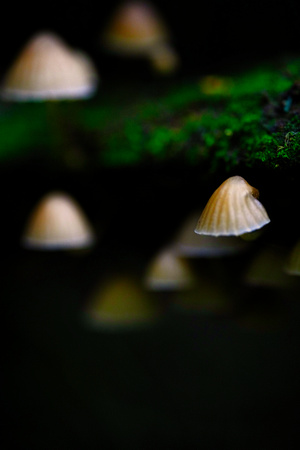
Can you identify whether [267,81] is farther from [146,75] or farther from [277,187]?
[146,75]

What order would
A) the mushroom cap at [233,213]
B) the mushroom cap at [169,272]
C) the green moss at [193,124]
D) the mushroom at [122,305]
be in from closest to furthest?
the mushroom cap at [233,213]
the green moss at [193,124]
the mushroom cap at [169,272]
the mushroom at [122,305]

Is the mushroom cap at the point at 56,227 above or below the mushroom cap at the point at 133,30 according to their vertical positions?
below

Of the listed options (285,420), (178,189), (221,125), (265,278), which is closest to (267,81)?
(221,125)

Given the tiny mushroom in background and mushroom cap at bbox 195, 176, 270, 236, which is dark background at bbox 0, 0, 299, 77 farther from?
mushroom cap at bbox 195, 176, 270, 236

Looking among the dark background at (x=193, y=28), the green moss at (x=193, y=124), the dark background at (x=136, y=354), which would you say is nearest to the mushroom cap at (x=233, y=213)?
the green moss at (x=193, y=124)

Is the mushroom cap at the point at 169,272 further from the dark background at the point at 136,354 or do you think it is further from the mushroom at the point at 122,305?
the dark background at the point at 136,354

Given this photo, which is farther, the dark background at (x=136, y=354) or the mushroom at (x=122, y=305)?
the dark background at (x=136, y=354)

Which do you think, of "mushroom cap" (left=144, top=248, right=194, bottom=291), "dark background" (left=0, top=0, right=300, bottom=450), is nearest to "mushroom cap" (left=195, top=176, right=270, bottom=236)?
"mushroom cap" (left=144, top=248, right=194, bottom=291)

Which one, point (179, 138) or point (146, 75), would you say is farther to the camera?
point (146, 75)
